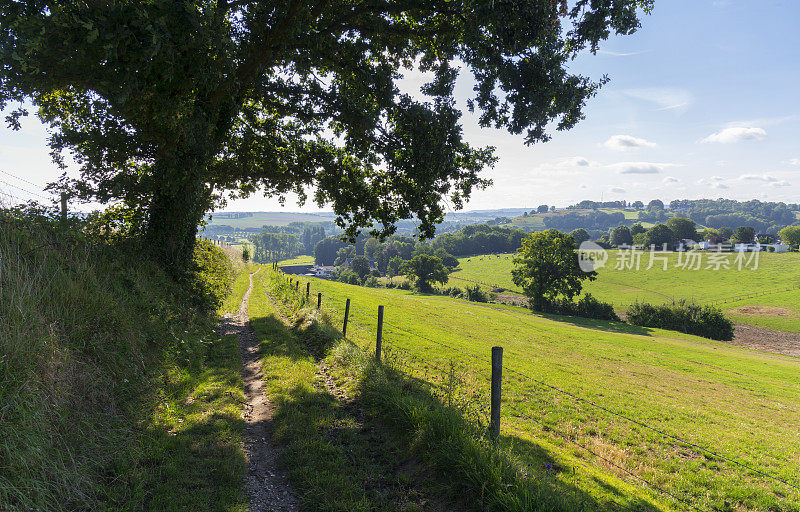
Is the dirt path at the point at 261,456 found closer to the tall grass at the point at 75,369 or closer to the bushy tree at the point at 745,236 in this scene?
the tall grass at the point at 75,369

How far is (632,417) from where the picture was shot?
35.8 ft

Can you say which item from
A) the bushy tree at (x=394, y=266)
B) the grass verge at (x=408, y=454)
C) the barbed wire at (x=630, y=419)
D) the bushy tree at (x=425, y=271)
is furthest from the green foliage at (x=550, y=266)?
the bushy tree at (x=394, y=266)

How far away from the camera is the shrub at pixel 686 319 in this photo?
5231 cm

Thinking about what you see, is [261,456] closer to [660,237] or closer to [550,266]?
[550,266]

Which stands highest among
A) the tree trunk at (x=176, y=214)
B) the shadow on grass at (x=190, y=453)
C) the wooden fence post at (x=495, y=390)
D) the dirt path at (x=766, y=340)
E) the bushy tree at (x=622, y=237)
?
the bushy tree at (x=622, y=237)

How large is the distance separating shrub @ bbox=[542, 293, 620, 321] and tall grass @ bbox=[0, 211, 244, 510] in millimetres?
62368

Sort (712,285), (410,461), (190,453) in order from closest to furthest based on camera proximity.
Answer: (190,453) → (410,461) → (712,285)

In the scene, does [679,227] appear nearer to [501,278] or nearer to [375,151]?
[501,278]

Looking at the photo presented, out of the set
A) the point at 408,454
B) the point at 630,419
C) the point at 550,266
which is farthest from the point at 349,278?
the point at 408,454

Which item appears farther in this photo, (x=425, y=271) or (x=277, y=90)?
(x=425, y=271)

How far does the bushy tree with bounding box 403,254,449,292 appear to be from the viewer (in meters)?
86.8

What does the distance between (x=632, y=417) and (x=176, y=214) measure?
54.5 ft

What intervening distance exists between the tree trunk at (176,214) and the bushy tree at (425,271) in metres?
75.6

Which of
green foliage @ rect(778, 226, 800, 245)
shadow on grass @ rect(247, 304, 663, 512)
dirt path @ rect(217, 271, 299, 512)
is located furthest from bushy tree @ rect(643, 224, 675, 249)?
dirt path @ rect(217, 271, 299, 512)
